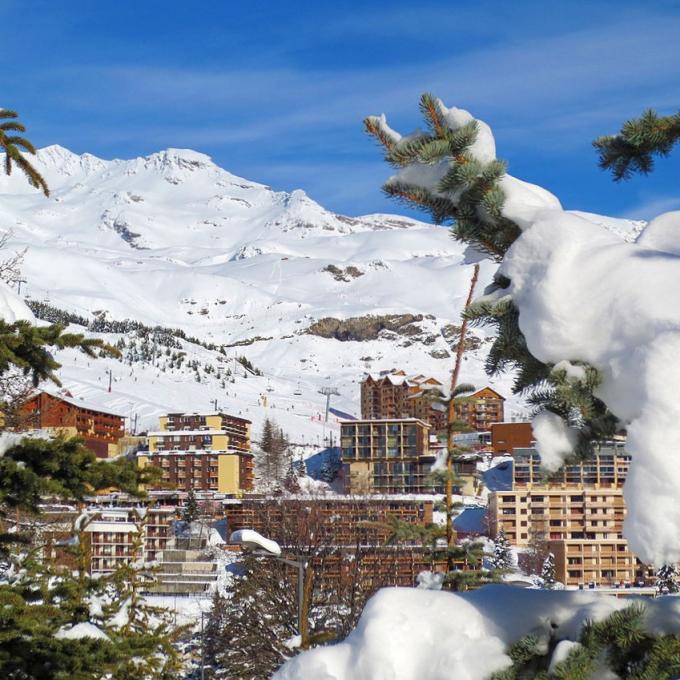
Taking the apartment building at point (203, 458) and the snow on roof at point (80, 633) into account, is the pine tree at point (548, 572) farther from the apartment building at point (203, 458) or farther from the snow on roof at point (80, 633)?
the apartment building at point (203, 458)

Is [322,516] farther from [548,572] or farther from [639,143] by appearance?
[639,143]

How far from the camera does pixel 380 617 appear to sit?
169 inches

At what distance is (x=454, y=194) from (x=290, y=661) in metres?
1.94

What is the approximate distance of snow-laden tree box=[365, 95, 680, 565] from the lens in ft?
12.4

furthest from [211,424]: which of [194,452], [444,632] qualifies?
[444,632]

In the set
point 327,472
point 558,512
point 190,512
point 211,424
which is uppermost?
point 211,424

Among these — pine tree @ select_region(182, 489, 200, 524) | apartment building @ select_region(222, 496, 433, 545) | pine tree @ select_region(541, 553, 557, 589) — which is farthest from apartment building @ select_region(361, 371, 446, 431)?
pine tree @ select_region(541, 553, 557, 589)

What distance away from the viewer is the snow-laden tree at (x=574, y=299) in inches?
148

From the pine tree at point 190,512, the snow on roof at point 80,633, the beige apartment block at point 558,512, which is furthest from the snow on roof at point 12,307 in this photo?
the beige apartment block at point 558,512

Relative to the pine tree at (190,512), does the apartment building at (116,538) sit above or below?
below

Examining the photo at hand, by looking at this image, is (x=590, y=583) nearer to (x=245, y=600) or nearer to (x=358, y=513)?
(x=358, y=513)

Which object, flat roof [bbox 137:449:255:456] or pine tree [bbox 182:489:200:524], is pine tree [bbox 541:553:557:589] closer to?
pine tree [bbox 182:489:200:524]

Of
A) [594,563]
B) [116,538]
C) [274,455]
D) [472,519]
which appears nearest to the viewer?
[116,538]

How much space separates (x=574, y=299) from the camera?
4.25 meters
